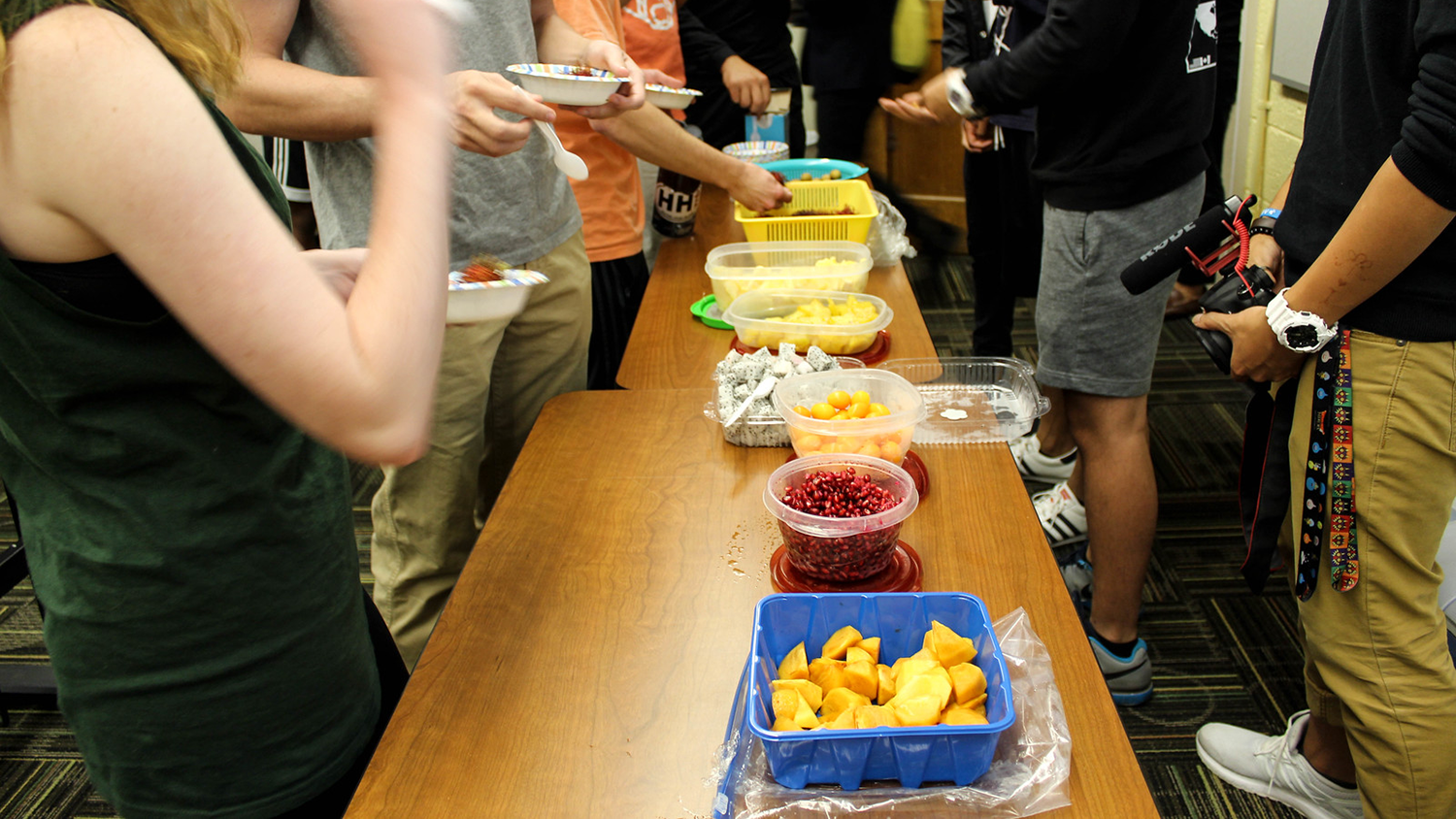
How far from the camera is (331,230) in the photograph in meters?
1.48

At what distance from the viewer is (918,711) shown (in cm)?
80

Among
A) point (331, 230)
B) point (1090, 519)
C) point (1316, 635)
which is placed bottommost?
point (1090, 519)

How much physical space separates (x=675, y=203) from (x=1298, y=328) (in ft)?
5.14

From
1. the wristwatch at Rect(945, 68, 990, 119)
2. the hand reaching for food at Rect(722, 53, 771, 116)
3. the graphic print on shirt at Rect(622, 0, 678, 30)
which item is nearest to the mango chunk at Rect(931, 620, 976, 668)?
the wristwatch at Rect(945, 68, 990, 119)

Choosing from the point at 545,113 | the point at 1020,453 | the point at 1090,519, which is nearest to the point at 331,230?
the point at 545,113

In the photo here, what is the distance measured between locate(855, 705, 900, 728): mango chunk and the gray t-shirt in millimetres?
1041

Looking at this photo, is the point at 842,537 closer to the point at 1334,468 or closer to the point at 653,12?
the point at 1334,468

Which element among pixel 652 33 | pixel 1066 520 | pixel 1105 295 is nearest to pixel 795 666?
pixel 1105 295

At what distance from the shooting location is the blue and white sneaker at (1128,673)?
194 centimetres

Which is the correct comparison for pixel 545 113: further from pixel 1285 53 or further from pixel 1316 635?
pixel 1285 53

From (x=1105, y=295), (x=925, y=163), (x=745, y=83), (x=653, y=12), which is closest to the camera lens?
(x=1105, y=295)

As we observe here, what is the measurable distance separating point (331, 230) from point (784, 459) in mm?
807

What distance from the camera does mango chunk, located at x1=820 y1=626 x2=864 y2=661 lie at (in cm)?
91

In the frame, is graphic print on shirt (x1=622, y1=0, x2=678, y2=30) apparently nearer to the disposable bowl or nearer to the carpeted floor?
the carpeted floor
